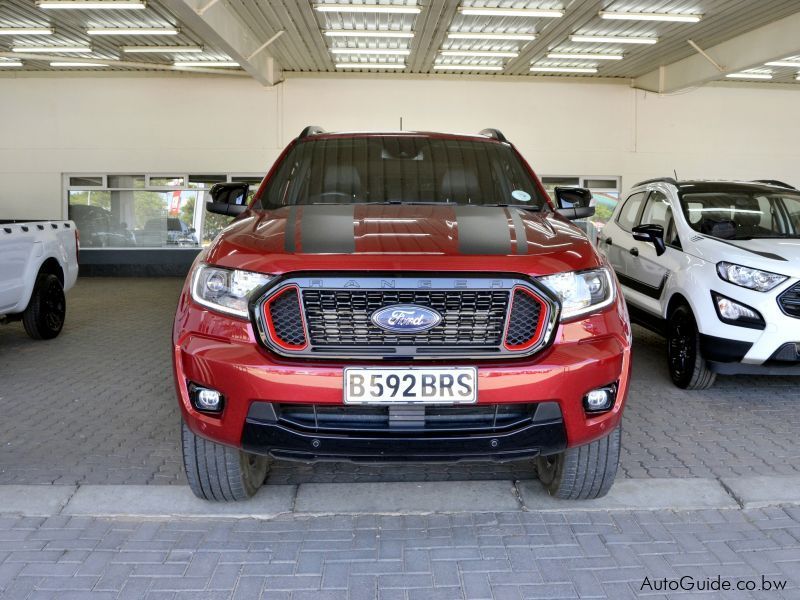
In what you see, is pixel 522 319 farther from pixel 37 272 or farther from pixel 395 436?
pixel 37 272

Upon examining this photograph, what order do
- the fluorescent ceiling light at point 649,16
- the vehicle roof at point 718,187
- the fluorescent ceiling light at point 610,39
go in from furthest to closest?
1. the fluorescent ceiling light at point 610,39
2. the fluorescent ceiling light at point 649,16
3. the vehicle roof at point 718,187

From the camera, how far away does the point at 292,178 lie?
13.0ft

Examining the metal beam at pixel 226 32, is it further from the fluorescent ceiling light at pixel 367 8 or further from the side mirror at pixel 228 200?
the side mirror at pixel 228 200

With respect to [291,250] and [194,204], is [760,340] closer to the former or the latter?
[291,250]

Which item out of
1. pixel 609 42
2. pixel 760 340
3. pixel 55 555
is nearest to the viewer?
pixel 55 555

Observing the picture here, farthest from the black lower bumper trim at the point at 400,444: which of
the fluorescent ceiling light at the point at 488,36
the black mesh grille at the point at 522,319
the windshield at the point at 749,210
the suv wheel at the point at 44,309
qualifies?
the fluorescent ceiling light at the point at 488,36

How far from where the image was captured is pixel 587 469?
10.1ft

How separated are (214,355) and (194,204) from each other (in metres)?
14.1

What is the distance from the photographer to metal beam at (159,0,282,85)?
30.8 feet

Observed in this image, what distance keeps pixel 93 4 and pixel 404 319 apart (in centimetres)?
1040

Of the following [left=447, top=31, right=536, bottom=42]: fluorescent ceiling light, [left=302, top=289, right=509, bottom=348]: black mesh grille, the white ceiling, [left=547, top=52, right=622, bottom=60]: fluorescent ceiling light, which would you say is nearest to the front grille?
[left=302, top=289, right=509, bottom=348]: black mesh grille

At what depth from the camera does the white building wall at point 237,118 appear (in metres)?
15.5

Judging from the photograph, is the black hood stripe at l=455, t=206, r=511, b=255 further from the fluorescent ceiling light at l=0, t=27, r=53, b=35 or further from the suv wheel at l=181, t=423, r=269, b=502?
the fluorescent ceiling light at l=0, t=27, r=53, b=35

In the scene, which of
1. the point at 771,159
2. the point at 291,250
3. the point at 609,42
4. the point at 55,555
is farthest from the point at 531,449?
the point at 771,159
